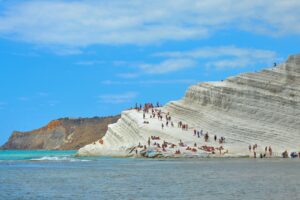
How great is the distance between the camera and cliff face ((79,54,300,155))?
225 ft

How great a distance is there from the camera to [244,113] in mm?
72000

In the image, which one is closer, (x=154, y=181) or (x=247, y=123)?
(x=154, y=181)

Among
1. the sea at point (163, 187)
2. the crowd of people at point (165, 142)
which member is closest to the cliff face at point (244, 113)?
the crowd of people at point (165, 142)

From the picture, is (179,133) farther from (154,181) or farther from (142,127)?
(154,181)

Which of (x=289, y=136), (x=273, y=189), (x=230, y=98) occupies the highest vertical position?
(x=230, y=98)

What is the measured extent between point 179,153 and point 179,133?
16.1ft

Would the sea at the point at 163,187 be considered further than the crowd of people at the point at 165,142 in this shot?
No

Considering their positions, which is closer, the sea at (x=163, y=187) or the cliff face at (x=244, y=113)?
the sea at (x=163, y=187)

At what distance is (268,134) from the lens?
2709 inches

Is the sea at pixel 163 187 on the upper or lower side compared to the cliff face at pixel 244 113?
lower

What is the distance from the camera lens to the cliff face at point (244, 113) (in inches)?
2702

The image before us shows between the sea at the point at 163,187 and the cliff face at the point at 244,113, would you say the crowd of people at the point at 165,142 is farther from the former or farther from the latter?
the sea at the point at 163,187

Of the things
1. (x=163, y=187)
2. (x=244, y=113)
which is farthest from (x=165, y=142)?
(x=163, y=187)

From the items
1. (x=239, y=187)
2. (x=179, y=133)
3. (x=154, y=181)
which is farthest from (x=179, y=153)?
(x=239, y=187)
